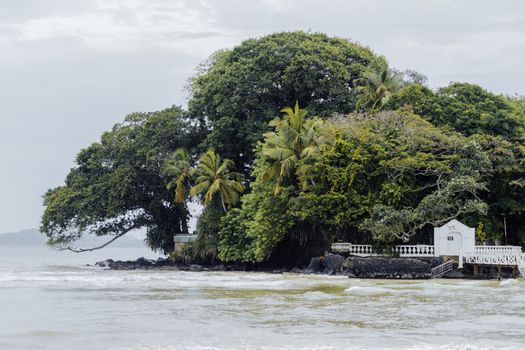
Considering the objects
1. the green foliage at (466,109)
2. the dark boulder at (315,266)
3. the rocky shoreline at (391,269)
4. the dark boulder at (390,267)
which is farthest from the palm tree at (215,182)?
the dark boulder at (390,267)

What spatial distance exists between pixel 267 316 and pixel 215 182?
23064 mm

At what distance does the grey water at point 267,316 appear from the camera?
48.8ft

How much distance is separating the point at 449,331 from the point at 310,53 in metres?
28.9

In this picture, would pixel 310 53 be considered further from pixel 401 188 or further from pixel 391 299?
pixel 391 299

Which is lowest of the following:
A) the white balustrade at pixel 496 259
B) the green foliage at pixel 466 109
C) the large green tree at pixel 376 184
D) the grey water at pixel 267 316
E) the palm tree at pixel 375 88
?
the grey water at pixel 267 316

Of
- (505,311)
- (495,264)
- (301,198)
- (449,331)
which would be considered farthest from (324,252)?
(449,331)

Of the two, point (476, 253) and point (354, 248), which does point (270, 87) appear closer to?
point (354, 248)

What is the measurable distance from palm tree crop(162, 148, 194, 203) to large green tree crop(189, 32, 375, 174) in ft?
4.91

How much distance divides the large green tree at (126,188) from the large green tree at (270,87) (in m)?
2.94

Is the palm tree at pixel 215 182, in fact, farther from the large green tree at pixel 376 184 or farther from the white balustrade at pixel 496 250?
the white balustrade at pixel 496 250

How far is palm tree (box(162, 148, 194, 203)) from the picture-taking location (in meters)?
43.2

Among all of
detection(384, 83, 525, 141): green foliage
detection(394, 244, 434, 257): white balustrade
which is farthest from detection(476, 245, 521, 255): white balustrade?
detection(384, 83, 525, 141): green foliage

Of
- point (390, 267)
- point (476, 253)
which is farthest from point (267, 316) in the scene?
point (476, 253)

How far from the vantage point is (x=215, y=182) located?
135 ft
